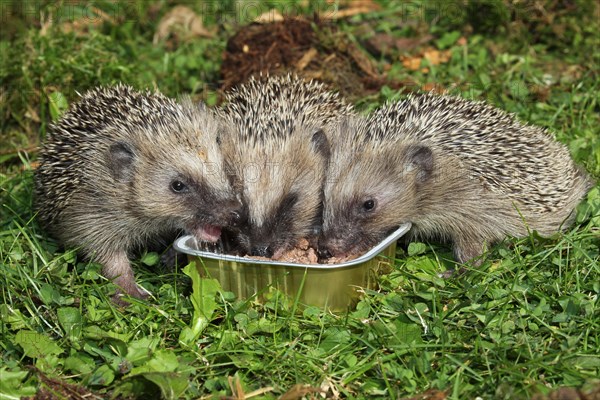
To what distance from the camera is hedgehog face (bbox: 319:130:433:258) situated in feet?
14.8

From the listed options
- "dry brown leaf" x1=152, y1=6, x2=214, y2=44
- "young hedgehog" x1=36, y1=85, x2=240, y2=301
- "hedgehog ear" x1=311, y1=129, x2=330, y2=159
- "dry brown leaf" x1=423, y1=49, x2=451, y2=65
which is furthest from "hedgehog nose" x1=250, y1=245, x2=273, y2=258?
"dry brown leaf" x1=152, y1=6, x2=214, y2=44

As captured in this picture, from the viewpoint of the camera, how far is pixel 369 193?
457 centimetres

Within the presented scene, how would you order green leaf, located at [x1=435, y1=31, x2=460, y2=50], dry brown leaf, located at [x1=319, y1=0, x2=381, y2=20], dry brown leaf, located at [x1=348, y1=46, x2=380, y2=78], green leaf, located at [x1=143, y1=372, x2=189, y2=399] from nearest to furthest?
green leaf, located at [x1=143, y1=372, x2=189, y2=399] → dry brown leaf, located at [x1=348, y1=46, x2=380, y2=78] → green leaf, located at [x1=435, y1=31, x2=460, y2=50] → dry brown leaf, located at [x1=319, y1=0, x2=381, y2=20]

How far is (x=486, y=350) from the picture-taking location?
355 cm

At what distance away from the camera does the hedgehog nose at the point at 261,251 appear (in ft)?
14.2

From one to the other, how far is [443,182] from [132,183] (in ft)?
6.17

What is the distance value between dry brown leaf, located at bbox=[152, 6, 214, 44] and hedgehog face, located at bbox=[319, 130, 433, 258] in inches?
139

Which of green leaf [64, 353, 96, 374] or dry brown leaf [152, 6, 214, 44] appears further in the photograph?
dry brown leaf [152, 6, 214, 44]

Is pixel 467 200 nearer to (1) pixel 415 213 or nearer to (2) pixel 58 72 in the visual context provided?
(1) pixel 415 213

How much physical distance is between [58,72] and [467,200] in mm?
3446

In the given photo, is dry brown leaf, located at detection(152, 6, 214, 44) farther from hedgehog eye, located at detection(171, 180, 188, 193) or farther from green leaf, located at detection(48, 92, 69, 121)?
hedgehog eye, located at detection(171, 180, 188, 193)

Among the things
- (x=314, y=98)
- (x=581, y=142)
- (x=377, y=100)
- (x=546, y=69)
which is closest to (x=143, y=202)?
(x=314, y=98)

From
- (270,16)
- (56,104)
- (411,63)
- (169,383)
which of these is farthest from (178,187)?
(270,16)

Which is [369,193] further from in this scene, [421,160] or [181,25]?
[181,25]
